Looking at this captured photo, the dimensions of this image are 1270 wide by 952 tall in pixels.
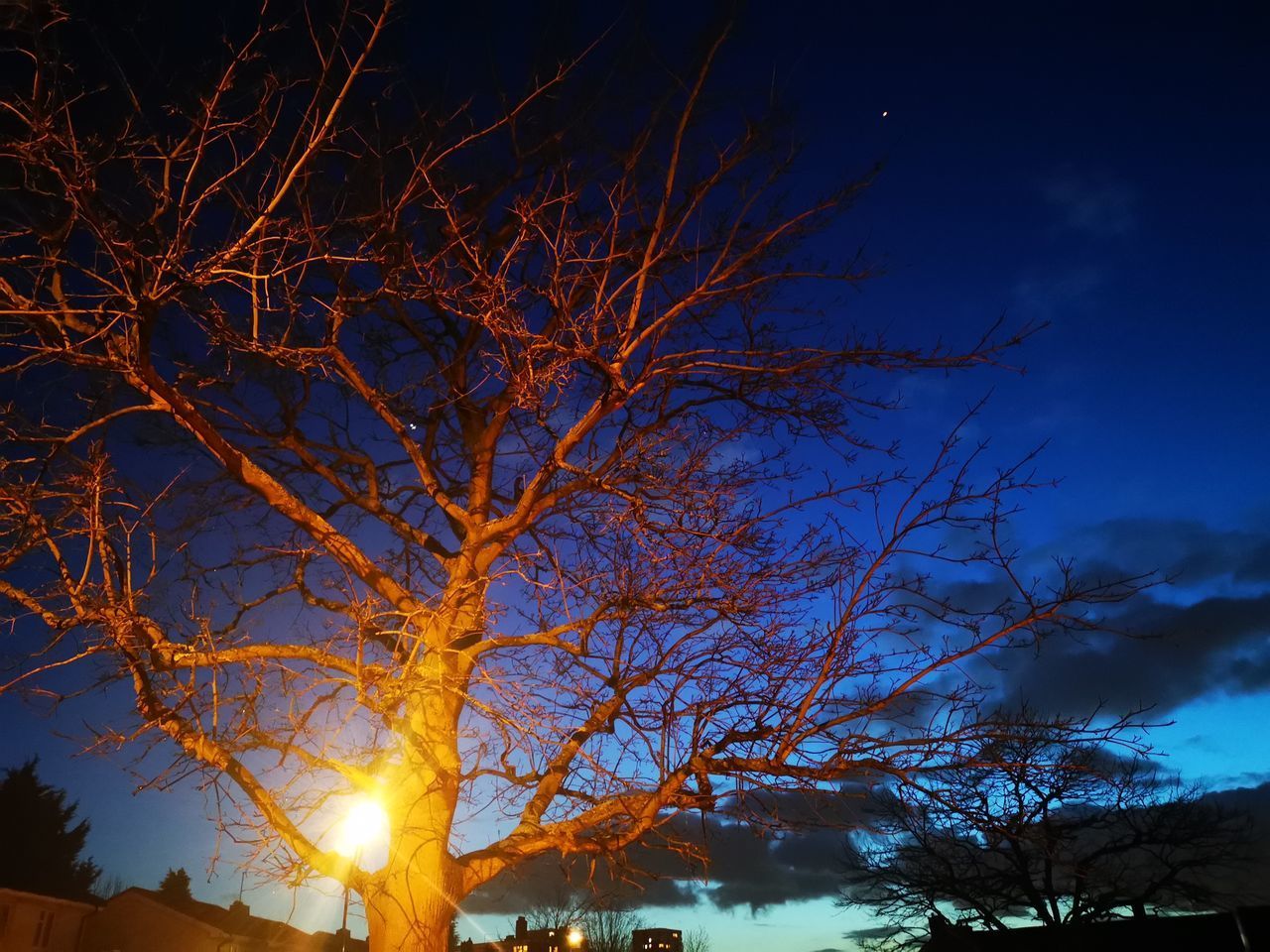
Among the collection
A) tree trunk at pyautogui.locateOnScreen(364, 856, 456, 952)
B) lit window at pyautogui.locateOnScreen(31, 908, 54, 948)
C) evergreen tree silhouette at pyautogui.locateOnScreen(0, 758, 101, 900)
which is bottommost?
tree trunk at pyautogui.locateOnScreen(364, 856, 456, 952)

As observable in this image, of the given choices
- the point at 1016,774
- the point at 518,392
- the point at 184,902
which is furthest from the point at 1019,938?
the point at 184,902

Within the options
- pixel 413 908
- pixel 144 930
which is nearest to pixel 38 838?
pixel 144 930

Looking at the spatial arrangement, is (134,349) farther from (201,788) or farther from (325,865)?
(325,865)

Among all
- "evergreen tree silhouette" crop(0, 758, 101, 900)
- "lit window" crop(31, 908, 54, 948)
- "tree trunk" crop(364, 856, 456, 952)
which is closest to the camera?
"tree trunk" crop(364, 856, 456, 952)

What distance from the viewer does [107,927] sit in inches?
1406

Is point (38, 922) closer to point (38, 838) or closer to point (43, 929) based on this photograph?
point (43, 929)

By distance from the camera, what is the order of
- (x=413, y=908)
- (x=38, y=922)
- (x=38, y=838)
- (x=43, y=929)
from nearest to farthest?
(x=413, y=908) → (x=38, y=922) → (x=43, y=929) → (x=38, y=838)

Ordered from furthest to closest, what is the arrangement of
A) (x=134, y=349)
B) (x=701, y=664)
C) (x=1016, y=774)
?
(x=701, y=664), (x=1016, y=774), (x=134, y=349)

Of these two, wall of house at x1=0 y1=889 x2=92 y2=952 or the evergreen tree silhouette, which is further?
the evergreen tree silhouette

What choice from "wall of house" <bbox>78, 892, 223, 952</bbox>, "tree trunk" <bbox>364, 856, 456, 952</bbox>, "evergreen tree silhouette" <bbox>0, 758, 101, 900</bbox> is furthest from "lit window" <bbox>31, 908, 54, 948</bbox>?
"tree trunk" <bbox>364, 856, 456, 952</bbox>

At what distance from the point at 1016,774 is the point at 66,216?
591 cm

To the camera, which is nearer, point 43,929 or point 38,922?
point 38,922

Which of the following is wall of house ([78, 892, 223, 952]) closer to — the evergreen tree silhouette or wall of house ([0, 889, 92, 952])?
wall of house ([0, 889, 92, 952])

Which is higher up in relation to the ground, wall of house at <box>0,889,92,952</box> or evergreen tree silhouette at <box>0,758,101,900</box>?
evergreen tree silhouette at <box>0,758,101,900</box>
